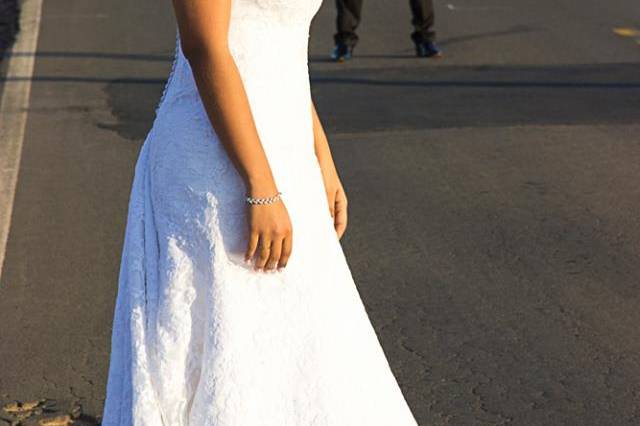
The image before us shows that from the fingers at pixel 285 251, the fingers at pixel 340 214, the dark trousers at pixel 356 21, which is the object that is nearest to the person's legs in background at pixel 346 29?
the dark trousers at pixel 356 21

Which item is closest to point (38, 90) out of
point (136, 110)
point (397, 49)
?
A: point (136, 110)

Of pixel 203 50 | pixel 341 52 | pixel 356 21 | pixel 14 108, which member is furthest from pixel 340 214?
pixel 356 21

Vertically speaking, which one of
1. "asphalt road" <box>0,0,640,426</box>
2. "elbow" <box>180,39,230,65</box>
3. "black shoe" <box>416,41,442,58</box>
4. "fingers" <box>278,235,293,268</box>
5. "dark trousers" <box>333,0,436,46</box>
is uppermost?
"elbow" <box>180,39,230,65</box>

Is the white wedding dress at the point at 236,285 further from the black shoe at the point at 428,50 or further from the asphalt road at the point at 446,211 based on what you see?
the black shoe at the point at 428,50

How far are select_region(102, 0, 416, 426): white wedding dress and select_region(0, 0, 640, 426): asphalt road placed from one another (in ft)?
6.50

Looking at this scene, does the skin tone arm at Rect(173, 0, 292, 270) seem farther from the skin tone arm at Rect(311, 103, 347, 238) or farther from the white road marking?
the white road marking

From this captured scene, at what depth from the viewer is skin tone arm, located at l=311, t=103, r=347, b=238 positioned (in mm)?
3562

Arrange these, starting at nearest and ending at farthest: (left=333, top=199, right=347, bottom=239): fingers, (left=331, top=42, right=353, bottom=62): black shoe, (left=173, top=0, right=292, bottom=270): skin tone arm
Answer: (left=173, top=0, right=292, bottom=270): skin tone arm < (left=333, top=199, right=347, bottom=239): fingers < (left=331, top=42, right=353, bottom=62): black shoe

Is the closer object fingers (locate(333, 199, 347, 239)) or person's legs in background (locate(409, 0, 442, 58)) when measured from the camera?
fingers (locate(333, 199, 347, 239))

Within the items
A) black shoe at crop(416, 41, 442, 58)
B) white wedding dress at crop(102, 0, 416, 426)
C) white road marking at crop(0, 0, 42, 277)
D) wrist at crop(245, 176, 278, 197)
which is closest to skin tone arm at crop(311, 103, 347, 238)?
white wedding dress at crop(102, 0, 416, 426)

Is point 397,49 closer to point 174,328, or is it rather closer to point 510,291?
point 510,291

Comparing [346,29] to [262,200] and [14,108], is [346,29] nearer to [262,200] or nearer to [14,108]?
[14,108]

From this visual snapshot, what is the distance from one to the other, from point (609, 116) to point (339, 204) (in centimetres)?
709

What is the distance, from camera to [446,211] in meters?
8.03
